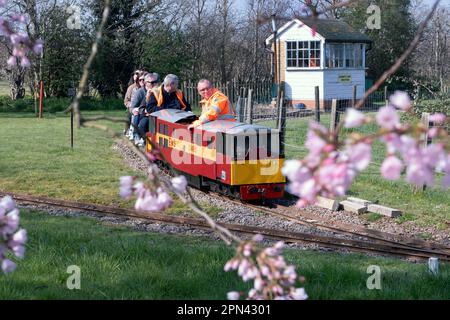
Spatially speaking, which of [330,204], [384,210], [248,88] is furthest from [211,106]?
[248,88]

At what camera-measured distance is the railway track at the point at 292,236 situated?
9.79 m

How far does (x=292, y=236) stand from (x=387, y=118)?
28.5 feet

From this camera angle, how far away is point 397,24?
4838 centimetres

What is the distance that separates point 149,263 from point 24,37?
3636 mm

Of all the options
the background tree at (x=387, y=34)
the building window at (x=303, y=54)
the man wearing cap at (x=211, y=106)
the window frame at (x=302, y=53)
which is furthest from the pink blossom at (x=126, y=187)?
the background tree at (x=387, y=34)

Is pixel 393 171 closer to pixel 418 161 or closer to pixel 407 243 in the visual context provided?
pixel 418 161

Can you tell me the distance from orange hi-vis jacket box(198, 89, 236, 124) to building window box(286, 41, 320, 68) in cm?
2731

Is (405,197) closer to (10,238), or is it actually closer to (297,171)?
(10,238)

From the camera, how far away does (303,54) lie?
1610 inches

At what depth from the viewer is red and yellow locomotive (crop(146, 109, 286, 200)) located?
12.8 metres

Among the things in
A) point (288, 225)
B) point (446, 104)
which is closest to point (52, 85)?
point (446, 104)

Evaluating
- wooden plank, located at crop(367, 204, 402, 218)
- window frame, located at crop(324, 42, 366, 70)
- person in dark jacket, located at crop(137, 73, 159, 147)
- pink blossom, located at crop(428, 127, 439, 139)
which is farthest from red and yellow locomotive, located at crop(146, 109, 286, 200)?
window frame, located at crop(324, 42, 366, 70)

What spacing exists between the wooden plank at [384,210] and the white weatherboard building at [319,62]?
27186mm

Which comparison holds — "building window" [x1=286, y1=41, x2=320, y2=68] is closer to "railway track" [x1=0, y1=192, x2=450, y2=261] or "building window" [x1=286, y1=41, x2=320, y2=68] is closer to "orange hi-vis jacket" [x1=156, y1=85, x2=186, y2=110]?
"orange hi-vis jacket" [x1=156, y1=85, x2=186, y2=110]
